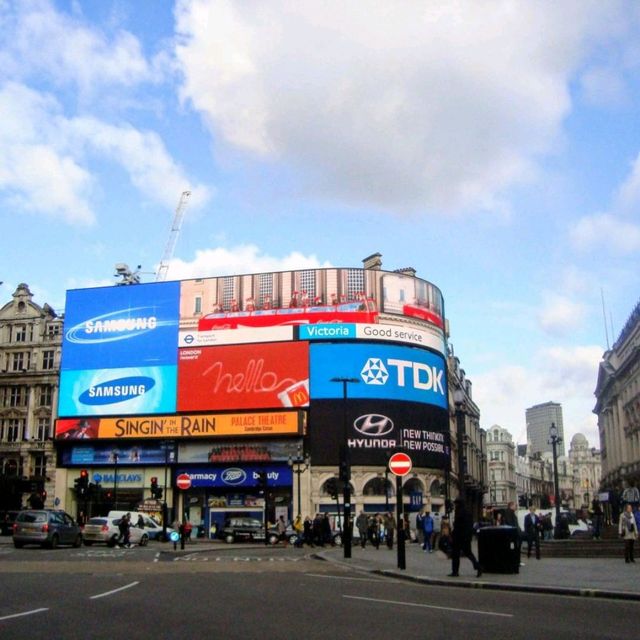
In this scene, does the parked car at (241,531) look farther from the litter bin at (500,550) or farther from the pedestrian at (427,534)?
the litter bin at (500,550)

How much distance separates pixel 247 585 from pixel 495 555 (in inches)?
246

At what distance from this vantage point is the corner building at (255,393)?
66188 millimetres

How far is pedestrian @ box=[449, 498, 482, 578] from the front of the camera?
1888 cm

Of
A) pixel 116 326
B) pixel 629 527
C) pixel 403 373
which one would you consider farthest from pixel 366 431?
pixel 629 527

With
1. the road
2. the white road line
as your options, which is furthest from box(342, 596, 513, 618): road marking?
the white road line

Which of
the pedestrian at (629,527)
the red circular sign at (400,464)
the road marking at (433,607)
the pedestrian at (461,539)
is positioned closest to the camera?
the road marking at (433,607)

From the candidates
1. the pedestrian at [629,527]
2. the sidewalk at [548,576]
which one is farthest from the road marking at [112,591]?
the pedestrian at [629,527]

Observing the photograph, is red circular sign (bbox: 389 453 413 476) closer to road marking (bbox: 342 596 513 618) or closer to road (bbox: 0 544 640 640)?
road (bbox: 0 544 640 640)

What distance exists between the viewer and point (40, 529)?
109 ft

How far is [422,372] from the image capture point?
6919 centimetres

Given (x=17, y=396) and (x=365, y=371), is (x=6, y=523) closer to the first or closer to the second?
(x=17, y=396)

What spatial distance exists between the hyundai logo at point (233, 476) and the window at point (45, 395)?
19.3 meters

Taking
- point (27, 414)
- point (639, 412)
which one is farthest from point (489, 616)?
point (27, 414)

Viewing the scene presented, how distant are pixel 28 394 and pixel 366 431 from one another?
32.2 meters
